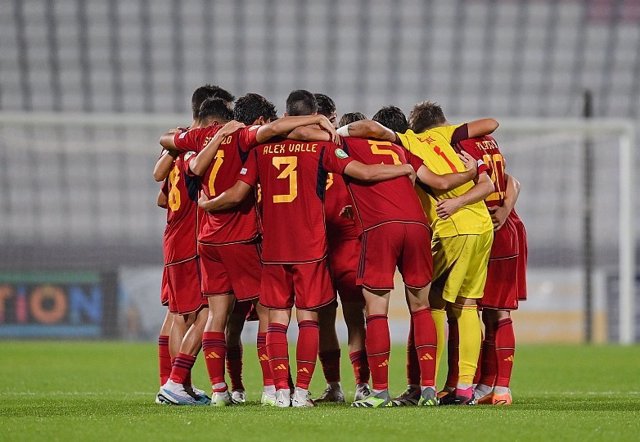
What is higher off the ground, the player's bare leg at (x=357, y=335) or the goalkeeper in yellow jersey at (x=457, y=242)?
the goalkeeper in yellow jersey at (x=457, y=242)

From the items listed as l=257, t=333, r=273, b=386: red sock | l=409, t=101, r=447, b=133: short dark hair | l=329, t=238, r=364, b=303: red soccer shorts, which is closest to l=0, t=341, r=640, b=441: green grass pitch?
l=257, t=333, r=273, b=386: red sock

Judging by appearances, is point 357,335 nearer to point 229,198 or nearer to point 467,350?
point 467,350

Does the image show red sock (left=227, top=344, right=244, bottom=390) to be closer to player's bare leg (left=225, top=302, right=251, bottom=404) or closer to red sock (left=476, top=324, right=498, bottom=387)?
player's bare leg (left=225, top=302, right=251, bottom=404)

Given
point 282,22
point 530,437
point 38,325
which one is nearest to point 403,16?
point 282,22

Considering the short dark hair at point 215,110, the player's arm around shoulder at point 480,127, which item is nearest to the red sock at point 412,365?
the player's arm around shoulder at point 480,127

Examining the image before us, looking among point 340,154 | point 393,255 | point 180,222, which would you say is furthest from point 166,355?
point 340,154

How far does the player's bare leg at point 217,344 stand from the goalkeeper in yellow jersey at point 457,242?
0.97 meters

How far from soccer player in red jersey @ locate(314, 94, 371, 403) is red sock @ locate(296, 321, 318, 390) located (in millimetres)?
464

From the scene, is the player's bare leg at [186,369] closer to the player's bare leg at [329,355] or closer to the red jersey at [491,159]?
the player's bare leg at [329,355]

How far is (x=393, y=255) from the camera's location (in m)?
5.87

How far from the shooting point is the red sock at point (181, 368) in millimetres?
6292

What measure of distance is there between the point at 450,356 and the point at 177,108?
1393 centimetres

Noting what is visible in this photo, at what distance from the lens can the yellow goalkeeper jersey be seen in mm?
6191

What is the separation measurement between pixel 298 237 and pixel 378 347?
2.29 feet
